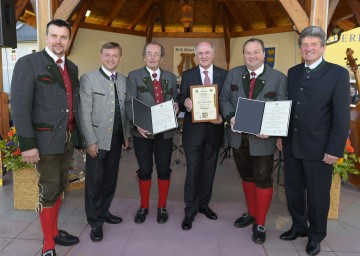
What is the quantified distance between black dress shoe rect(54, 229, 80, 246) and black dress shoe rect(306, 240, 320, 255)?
6.47ft

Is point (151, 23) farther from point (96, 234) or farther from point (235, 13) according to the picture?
point (96, 234)

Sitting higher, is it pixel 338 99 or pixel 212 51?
pixel 212 51

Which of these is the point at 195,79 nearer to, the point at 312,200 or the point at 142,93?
the point at 142,93

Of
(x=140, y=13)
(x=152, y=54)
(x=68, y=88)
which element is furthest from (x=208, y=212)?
(x=140, y=13)

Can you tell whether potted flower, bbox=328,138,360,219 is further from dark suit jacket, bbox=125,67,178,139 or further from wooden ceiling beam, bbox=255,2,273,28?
wooden ceiling beam, bbox=255,2,273,28

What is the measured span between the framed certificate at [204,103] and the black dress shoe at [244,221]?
1104 mm

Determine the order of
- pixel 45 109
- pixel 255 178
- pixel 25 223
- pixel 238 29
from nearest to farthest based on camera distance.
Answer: pixel 45 109 < pixel 255 178 < pixel 25 223 < pixel 238 29

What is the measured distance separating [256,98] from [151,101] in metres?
0.96

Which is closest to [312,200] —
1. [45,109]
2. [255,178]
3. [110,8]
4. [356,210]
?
[255,178]

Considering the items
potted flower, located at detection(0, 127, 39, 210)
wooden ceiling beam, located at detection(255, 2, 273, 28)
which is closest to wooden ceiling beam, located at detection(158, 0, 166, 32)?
wooden ceiling beam, located at detection(255, 2, 273, 28)

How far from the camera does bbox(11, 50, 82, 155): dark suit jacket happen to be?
216 cm

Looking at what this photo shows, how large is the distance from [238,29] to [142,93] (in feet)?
24.1

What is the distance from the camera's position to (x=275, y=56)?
8.30 metres

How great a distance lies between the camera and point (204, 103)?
279cm
